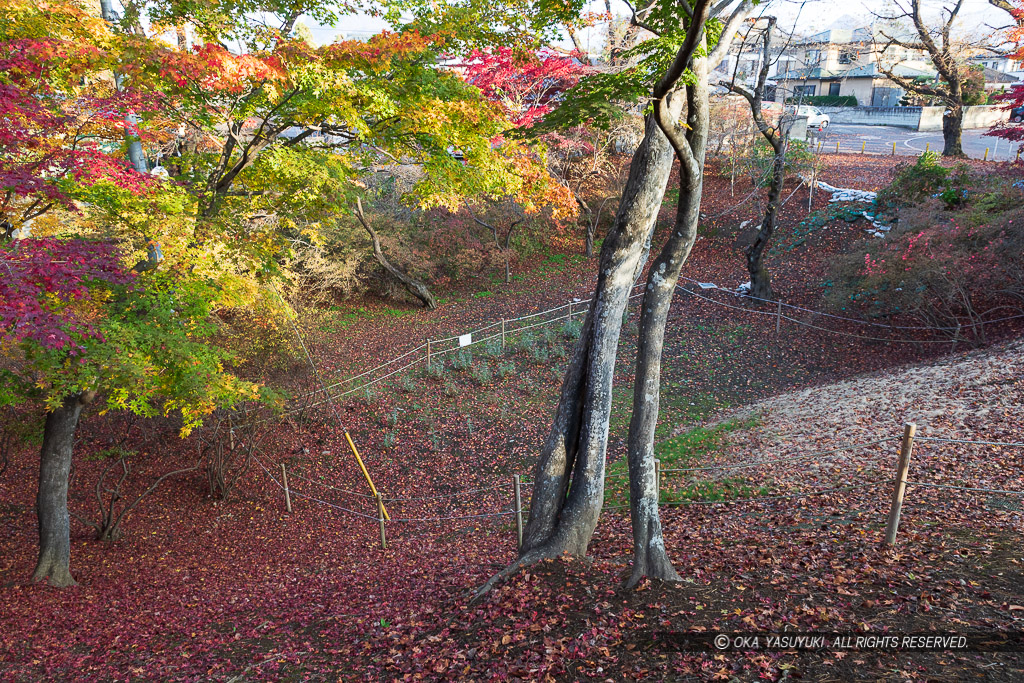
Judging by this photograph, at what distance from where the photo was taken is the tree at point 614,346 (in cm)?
534

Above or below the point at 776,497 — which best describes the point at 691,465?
below

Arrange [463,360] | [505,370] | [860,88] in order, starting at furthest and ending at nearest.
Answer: [860,88] → [463,360] → [505,370]

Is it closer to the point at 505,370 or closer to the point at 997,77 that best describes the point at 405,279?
the point at 505,370

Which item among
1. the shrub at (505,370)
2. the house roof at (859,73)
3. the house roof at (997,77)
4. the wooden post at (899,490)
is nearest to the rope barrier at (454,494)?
the shrub at (505,370)

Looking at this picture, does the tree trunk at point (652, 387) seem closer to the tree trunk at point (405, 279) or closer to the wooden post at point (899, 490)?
the wooden post at point (899, 490)

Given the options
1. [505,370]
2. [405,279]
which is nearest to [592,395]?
[505,370]

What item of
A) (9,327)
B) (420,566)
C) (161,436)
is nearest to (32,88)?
(9,327)

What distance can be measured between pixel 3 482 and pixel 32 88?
8.79 metres

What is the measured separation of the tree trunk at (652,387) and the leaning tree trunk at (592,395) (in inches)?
10.9

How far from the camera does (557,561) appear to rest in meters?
5.75

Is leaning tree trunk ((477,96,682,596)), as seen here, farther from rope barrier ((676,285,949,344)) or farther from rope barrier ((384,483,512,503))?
rope barrier ((676,285,949,344))

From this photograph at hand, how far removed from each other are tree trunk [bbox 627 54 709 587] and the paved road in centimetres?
2797

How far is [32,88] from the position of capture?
22.1 ft

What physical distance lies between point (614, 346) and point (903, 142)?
36.7 meters
